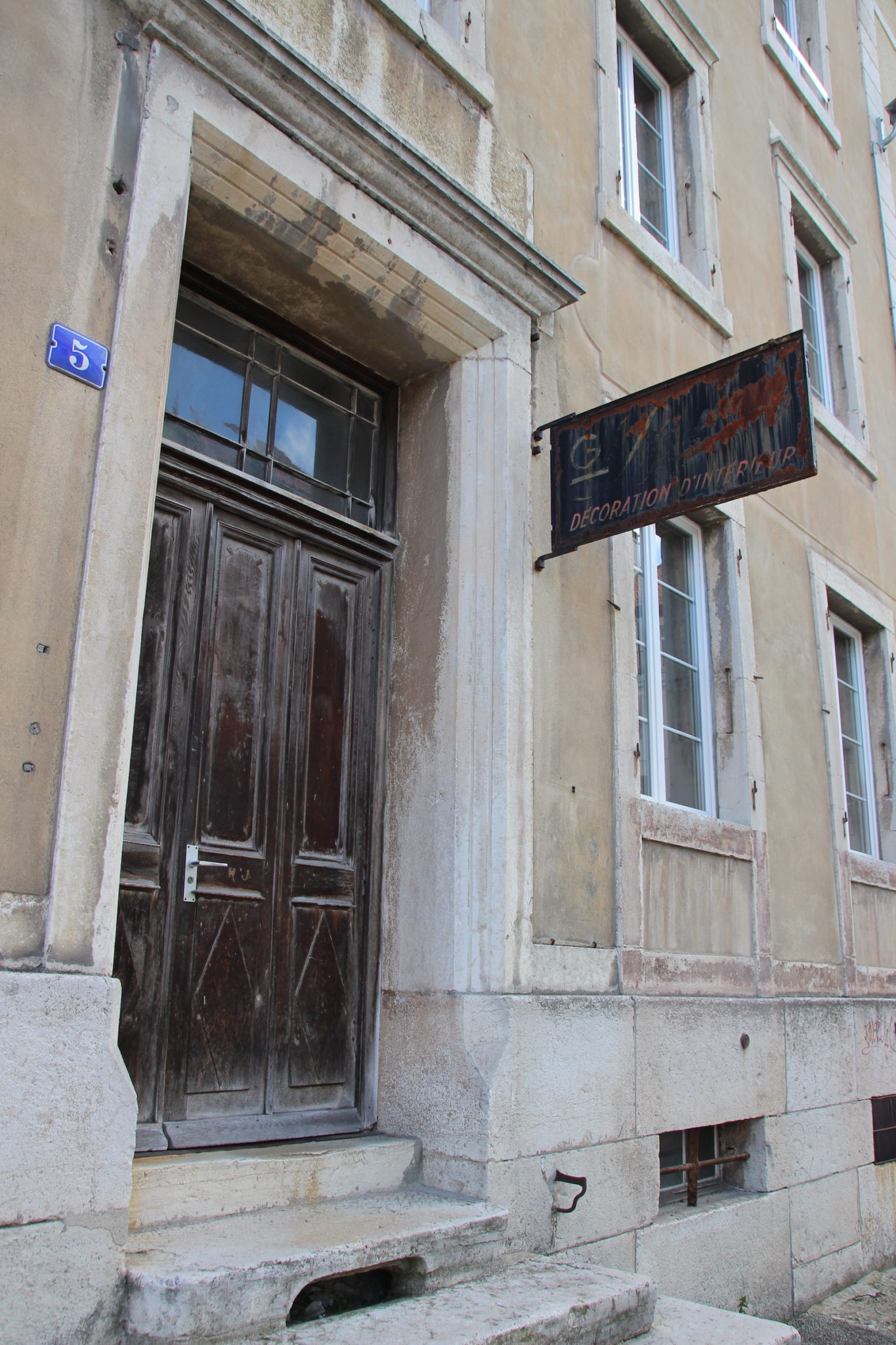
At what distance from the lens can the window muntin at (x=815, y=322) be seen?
843 centimetres

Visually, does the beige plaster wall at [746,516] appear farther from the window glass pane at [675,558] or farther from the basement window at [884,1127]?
the basement window at [884,1127]

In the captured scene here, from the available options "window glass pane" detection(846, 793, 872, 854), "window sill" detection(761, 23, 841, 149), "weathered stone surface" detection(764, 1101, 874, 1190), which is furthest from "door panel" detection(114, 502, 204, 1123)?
"window sill" detection(761, 23, 841, 149)

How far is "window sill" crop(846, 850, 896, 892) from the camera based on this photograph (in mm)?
7074

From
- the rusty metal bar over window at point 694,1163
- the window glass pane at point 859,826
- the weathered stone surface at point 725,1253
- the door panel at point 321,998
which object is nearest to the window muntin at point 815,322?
the window glass pane at point 859,826

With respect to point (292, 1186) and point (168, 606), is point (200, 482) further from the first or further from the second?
point (292, 1186)

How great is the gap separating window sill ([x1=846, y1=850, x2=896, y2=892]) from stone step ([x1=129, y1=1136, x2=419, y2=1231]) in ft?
13.7

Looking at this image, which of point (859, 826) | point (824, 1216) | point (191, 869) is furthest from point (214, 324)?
point (859, 826)

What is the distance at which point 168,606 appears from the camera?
3.88 meters

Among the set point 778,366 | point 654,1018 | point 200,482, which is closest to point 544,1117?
point 654,1018

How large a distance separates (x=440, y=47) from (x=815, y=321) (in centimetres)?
500

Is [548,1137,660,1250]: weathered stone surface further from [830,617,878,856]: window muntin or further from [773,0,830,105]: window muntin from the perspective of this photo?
[773,0,830,105]: window muntin

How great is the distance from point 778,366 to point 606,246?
1.95m

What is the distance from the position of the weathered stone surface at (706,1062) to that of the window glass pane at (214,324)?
326 centimetres

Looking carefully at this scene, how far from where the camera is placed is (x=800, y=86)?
27.7ft
